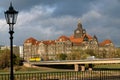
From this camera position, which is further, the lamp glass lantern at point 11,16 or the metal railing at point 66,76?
the metal railing at point 66,76

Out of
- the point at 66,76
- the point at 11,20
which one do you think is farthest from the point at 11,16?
the point at 66,76

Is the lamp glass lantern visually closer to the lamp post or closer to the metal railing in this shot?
the lamp post

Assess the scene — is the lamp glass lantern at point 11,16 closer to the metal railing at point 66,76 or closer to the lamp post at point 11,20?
the lamp post at point 11,20

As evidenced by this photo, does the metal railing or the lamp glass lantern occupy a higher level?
the lamp glass lantern

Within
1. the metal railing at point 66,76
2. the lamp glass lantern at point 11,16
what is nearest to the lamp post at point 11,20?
the lamp glass lantern at point 11,16

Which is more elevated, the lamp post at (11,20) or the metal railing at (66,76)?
the lamp post at (11,20)

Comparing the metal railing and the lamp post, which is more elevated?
the lamp post

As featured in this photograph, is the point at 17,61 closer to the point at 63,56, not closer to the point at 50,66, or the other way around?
the point at 50,66

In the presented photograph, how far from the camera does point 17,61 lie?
13275cm

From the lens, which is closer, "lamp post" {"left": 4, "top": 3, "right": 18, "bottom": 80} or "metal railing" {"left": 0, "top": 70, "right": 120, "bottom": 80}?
"lamp post" {"left": 4, "top": 3, "right": 18, "bottom": 80}

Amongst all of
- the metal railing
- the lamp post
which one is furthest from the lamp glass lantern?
the metal railing

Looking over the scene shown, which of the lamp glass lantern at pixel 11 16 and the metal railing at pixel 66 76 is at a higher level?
the lamp glass lantern at pixel 11 16

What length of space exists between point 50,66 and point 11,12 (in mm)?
127125

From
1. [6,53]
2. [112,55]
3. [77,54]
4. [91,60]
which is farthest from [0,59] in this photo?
[112,55]
